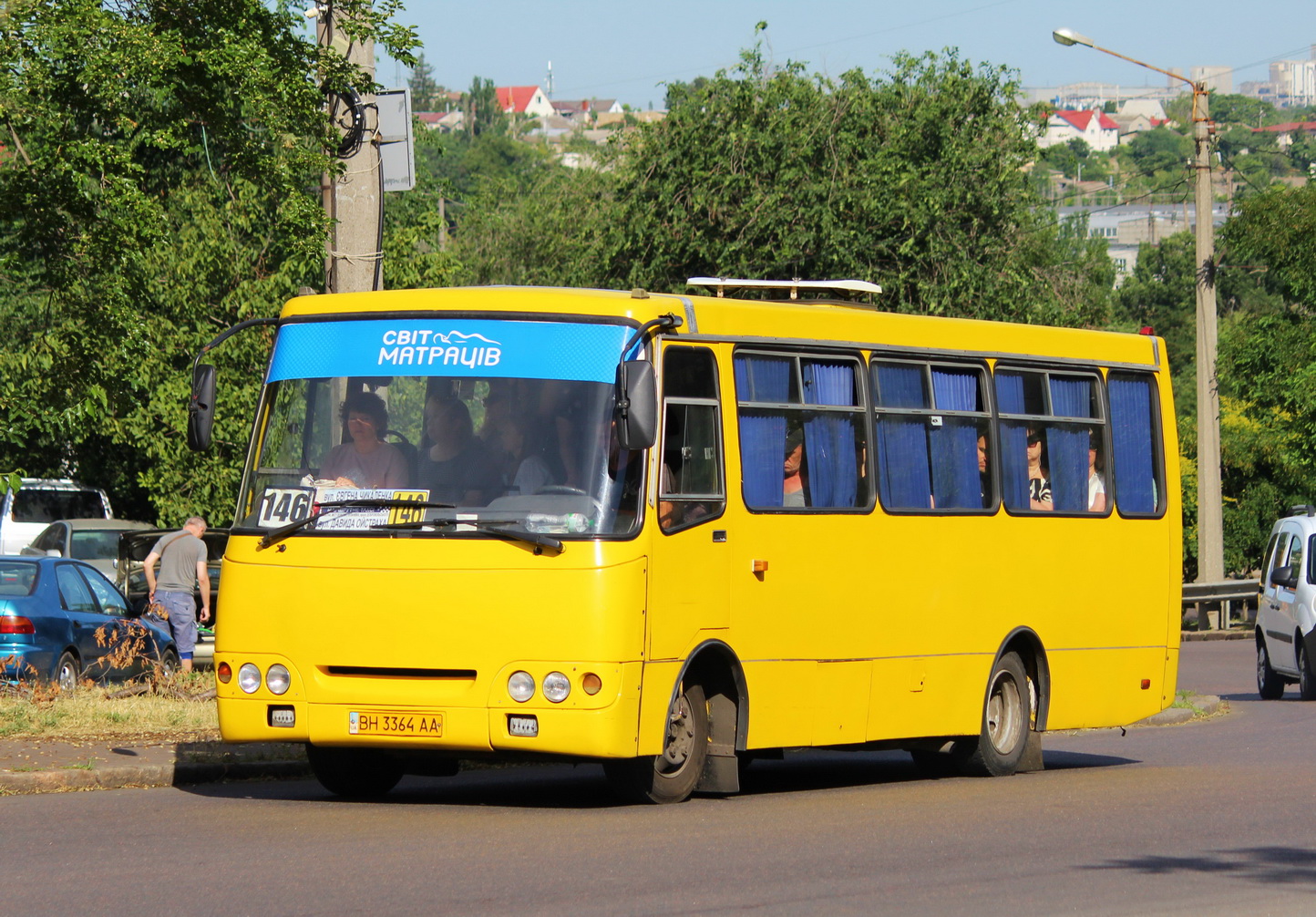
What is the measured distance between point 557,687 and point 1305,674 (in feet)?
48.2

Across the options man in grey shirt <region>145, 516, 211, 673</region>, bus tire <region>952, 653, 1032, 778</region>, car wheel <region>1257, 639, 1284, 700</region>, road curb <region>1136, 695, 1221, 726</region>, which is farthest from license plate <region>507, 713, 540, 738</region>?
car wheel <region>1257, 639, 1284, 700</region>

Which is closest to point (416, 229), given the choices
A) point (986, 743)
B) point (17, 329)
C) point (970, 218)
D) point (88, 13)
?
point (17, 329)

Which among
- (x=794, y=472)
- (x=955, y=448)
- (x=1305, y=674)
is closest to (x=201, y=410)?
(x=794, y=472)

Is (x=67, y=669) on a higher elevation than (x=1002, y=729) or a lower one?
higher

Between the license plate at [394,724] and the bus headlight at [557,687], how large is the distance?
56 centimetres

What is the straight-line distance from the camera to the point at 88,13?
15305 mm

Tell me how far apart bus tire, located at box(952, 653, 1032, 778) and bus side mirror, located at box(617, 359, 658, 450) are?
14.6 feet

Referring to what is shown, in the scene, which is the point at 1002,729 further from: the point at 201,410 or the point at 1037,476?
the point at 201,410

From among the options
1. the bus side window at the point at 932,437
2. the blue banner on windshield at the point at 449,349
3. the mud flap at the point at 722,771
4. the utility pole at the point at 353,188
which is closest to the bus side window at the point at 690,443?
the blue banner on windshield at the point at 449,349

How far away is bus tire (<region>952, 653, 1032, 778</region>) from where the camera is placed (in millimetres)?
14164

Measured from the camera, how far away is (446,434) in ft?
36.4

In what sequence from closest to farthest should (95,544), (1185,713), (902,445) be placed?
1. (902,445)
2. (1185,713)
3. (95,544)

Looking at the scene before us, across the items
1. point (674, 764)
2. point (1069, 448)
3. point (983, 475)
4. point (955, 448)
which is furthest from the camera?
point (1069, 448)

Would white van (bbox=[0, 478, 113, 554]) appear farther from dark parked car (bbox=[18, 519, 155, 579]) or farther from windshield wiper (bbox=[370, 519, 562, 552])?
windshield wiper (bbox=[370, 519, 562, 552])
